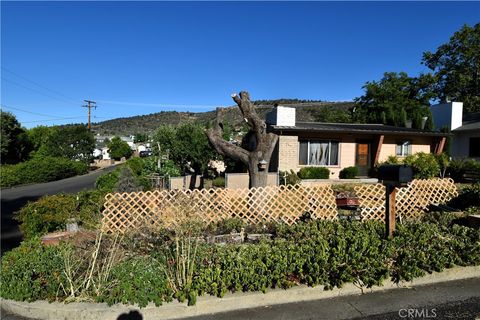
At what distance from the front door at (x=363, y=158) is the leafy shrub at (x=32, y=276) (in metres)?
17.6

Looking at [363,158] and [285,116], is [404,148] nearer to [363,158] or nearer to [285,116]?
[363,158]

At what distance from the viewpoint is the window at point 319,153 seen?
1831cm

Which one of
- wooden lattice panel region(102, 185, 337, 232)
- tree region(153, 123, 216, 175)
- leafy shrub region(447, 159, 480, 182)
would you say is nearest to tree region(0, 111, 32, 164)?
tree region(153, 123, 216, 175)

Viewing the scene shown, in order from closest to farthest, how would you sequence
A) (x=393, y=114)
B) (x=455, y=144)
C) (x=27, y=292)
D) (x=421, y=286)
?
(x=27, y=292)
(x=421, y=286)
(x=455, y=144)
(x=393, y=114)

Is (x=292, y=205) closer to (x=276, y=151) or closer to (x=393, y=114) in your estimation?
(x=276, y=151)

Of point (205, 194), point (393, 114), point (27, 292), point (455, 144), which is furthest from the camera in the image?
point (393, 114)

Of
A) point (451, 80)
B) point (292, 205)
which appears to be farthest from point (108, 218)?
point (451, 80)

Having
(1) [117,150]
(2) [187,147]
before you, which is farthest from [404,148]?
(1) [117,150]

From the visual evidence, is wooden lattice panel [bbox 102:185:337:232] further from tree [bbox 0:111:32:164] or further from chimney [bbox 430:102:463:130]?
tree [bbox 0:111:32:164]

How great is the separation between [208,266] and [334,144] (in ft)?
52.0

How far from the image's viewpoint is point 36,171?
23.3m

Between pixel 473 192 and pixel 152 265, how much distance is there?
28.1 ft

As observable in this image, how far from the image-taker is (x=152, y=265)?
4293 mm

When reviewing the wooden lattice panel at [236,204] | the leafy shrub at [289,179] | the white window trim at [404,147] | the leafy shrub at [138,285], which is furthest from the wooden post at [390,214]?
the white window trim at [404,147]
